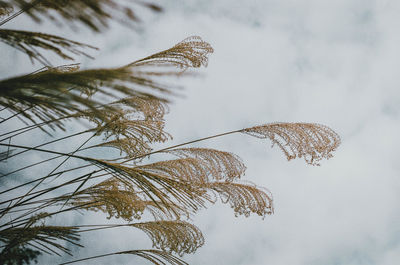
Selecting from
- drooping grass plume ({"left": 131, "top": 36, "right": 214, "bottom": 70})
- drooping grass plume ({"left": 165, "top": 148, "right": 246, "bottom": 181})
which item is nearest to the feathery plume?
drooping grass plume ({"left": 165, "top": 148, "right": 246, "bottom": 181})

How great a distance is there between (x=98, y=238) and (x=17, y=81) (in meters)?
4.53

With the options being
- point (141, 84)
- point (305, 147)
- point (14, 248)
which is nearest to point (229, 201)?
point (305, 147)

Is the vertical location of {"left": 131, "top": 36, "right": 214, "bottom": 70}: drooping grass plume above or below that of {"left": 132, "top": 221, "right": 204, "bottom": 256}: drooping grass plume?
above

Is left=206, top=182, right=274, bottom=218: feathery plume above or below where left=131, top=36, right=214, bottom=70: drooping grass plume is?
below

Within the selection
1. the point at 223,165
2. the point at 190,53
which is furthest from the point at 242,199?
the point at 190,53

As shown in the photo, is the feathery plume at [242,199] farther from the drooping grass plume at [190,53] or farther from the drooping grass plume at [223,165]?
the drooping grass plume at [190,53]

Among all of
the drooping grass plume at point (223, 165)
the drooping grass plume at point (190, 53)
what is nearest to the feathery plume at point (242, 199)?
the drooping grass plume at point (223, 165)

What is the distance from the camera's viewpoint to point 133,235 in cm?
502

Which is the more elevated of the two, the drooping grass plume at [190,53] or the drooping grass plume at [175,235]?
the drooping grass plume at [190,53]

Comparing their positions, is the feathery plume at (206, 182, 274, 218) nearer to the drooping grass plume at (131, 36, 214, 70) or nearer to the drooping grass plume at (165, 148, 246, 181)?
the drooping grass plume at (165, 148, 246, 181)

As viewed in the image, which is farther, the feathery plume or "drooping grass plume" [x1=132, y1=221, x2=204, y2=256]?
"drooping grass plume" [x1=132, y1=221, x2=204, y2=256]

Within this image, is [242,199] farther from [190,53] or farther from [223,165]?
[190,53]

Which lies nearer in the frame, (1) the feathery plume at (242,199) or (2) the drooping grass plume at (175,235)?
(1) the feathery plume at (242,199)

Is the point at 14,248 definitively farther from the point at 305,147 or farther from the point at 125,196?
the point at 305,147
